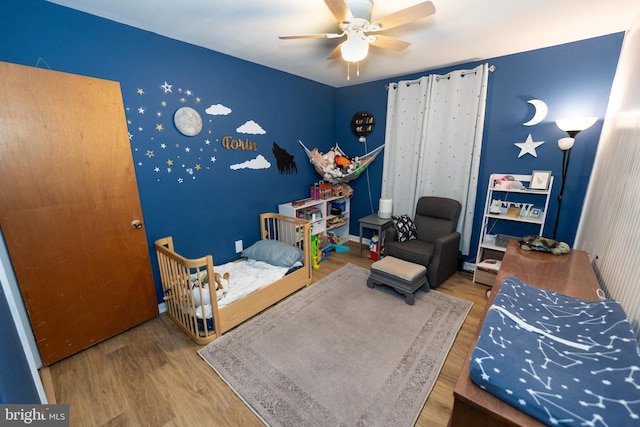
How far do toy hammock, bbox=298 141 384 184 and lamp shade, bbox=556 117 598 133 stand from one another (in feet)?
6.38

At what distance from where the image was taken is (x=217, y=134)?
261 cm

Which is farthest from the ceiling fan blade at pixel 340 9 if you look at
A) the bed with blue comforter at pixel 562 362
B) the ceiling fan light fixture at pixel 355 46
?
the bed with blue comforter at pixel 562 362

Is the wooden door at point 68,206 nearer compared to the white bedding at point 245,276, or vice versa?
the wooden door at point 68,206

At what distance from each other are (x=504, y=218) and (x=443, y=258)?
754 mm

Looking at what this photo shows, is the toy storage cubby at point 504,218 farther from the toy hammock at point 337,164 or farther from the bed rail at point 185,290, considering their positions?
the bed rail at point 185,290

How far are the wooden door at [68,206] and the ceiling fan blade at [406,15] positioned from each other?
6.28 feet

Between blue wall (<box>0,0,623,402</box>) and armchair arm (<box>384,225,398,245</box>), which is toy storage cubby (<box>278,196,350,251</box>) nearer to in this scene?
blue wall (<box>0,0,623,402</box>)

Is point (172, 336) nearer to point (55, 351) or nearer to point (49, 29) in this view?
point (55, 351)

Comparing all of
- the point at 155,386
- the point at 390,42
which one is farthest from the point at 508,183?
the point at 155,386

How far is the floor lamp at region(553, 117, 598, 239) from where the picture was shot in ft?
6.93

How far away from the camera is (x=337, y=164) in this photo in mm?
3766

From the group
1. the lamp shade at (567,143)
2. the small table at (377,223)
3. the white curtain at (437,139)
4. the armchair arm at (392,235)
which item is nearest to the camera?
the lamp shade at (567,143)

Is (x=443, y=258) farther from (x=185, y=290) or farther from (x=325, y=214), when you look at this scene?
(x=185, y=290)

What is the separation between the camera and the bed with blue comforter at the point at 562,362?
711mm
